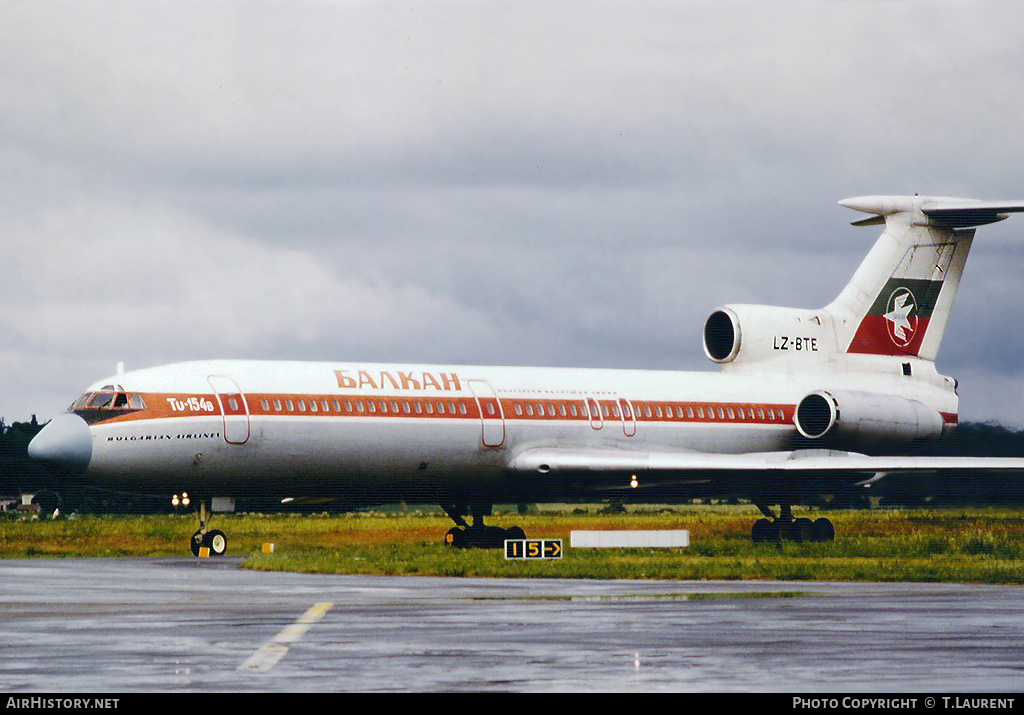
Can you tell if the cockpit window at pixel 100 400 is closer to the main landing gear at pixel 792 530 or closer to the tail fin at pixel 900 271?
the main landing gear at pixel 792 530

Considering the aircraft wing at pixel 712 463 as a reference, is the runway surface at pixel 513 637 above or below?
below

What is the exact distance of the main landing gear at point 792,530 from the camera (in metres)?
38.9

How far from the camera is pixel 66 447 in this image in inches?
1165

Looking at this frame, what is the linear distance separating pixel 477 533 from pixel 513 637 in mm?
21310

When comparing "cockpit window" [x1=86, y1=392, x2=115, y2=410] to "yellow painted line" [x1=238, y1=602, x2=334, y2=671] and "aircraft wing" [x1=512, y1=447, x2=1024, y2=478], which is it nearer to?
"aircraft wing" [x1=512, y1=447, x2=1024, y2=478]

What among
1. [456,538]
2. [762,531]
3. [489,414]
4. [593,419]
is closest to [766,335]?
[762,531]

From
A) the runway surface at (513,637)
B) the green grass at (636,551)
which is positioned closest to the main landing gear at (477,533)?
the green grass at (636,551)

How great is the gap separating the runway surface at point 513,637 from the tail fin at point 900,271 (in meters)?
19.7

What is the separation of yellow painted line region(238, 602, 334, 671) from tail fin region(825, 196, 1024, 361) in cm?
2626

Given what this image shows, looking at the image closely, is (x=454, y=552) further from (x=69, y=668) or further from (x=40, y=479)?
(x=69, y=668)

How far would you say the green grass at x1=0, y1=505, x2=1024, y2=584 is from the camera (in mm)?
25438

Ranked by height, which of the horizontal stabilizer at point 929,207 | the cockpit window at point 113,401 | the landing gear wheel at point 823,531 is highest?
the horizontal stabilizer at point 929,207

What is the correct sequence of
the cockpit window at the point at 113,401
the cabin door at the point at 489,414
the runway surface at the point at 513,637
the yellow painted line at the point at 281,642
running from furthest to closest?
the cabin door at the point at 489,414, the cockpit window at the point at 113,401, the yellow painted line at the point at 281,642, the runway surface at the point at 513,637
